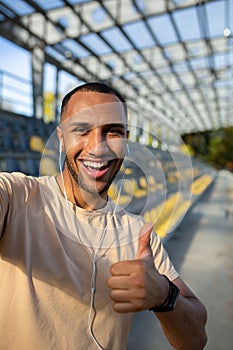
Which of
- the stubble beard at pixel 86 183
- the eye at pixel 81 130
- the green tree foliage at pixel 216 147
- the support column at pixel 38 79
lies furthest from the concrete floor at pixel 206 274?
the green tree foliage at pixel 216 147

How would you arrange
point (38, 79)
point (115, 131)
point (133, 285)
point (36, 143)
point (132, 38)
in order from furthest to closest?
1. point (132, 38)
2. point (38, 79)
3. point (36, 143)
4. point (115, 131)
5. point (133, 285)

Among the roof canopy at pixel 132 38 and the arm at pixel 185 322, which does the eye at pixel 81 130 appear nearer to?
the arm at pixel 185 322

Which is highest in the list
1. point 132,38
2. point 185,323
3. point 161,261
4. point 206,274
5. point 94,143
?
point 132,38

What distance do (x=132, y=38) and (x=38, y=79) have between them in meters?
2.76

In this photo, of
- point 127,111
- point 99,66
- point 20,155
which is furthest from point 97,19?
point 127,111

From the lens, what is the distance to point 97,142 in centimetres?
79

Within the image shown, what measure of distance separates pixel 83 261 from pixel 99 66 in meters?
11.0

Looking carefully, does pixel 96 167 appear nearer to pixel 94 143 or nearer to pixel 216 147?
pixel 94 143

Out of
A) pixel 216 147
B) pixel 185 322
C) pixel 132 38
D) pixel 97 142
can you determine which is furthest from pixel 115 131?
pixel 216 147

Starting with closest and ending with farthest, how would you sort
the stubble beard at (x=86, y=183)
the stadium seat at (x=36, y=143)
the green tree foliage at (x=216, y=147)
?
1. the stubble beard at (x=86, y=183)
2. the stadium seat at (x=36, y=143)
3. the green tree foliage at (x=216, y=147)

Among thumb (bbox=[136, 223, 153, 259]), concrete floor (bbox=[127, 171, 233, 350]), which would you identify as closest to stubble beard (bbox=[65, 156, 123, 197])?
thumb (bbox=[136, 223, 153, 259])

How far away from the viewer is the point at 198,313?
83cm

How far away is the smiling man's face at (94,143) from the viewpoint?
78 cm

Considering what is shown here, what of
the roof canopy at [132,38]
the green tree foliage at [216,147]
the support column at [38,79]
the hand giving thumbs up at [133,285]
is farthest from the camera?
the green tree foliage at [216,147]
